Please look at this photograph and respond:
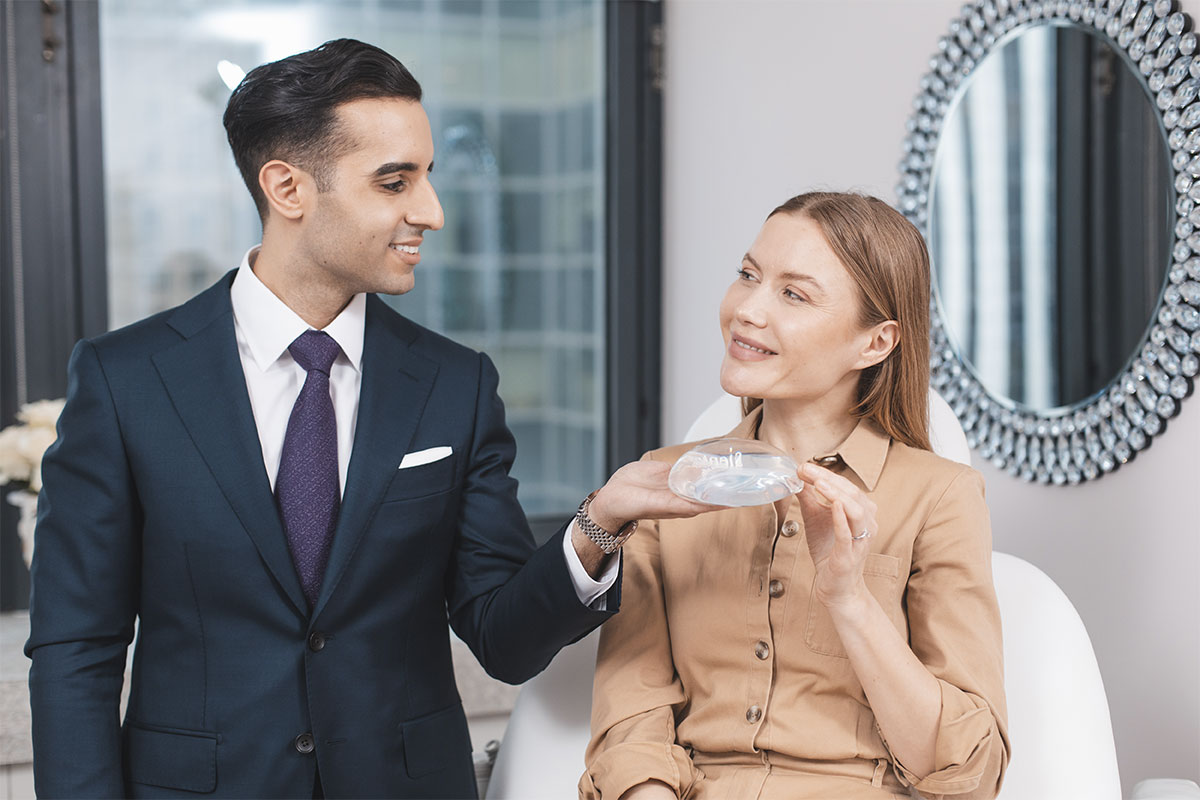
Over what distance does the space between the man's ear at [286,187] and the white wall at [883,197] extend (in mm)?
1200

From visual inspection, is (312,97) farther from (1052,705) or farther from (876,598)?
(1052,705)

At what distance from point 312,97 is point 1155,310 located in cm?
128

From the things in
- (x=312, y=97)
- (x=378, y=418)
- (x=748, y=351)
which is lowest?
(x=378, y=418)

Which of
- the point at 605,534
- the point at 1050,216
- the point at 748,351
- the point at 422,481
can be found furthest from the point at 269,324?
the point at 1050,216

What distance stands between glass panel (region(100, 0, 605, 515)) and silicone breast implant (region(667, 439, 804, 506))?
1.81 meters

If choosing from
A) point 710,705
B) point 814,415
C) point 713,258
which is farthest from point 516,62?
point 710,705

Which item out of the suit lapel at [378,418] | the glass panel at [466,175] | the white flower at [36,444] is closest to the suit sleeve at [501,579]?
the suit lapel at [378,418]

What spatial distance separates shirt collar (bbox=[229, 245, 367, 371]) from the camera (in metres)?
1.55

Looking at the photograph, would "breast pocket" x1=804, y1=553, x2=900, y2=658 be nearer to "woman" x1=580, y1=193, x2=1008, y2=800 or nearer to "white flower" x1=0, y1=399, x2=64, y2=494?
"woman" x1=580, y1=193, x2=1008, y2=800

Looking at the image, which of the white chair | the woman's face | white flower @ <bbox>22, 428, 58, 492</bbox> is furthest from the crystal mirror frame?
white flower @ <bbox>22, 428, 58, 492</bbox>

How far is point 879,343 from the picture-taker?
1473 mm

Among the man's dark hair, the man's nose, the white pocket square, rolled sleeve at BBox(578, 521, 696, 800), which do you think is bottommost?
rolled sleeve at BBox(578, 521, 696, 800)

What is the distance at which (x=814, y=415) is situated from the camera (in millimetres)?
1526

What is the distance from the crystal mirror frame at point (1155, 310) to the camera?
1.68 metres
